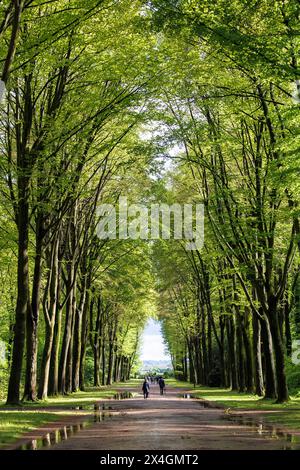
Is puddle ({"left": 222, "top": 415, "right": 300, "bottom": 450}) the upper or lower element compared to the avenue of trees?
lower

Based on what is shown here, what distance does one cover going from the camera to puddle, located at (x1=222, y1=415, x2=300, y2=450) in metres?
11.5

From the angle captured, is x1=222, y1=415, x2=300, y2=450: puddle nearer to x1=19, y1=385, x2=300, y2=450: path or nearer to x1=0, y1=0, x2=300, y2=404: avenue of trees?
x1=19, y1=385, x2=300, y2=450: path

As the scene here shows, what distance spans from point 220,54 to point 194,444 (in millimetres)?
12953

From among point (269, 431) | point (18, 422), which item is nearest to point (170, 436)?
point (269, 431)

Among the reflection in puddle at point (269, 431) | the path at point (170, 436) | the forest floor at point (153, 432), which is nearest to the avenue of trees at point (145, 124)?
the forest floor at point (153, 432)

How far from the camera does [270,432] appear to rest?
1416 cm

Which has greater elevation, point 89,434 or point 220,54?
point 220,54

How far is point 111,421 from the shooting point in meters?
18.0

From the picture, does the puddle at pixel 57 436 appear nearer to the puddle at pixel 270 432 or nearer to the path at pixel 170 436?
the path at pixel 170 436

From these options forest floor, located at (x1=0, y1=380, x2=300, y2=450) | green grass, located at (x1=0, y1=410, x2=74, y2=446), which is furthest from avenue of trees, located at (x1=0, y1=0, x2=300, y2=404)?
forest floor, located at (x1=0, y1=380, x2=300, y2=450)

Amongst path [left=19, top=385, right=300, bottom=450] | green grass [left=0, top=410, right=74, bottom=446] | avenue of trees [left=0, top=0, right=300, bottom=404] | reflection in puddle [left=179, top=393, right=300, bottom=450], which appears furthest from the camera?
avenue of trees [left=0, top=0, right=300, bottom=404]

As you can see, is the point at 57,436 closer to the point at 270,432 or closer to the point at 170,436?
the point at 170,436

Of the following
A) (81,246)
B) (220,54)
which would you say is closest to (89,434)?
(220,54)
